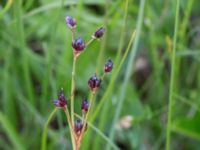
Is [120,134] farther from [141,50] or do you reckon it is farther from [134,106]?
[141,50]

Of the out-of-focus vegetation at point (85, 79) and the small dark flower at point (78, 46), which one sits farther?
the out-of-focus vegetation at point (85, 79)

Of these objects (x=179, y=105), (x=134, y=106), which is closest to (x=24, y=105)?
(x=134, y=106)

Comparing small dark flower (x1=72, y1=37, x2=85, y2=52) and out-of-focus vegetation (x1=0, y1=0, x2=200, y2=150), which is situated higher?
small dark flower (x1=72, y1=37, x2=85, y2=52)

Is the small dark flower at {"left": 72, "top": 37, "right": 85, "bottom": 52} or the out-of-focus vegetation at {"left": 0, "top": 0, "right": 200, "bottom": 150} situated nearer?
the small dark flower at {"left": 72, "top": 37, "right": 85, "bottom": 52}

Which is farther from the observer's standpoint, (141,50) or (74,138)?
(141,50)

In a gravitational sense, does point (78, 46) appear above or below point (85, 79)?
above

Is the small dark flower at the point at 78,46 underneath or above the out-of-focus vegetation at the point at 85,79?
above

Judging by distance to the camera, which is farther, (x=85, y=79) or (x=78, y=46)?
(x=85, y=79)

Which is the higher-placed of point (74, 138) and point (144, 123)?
point (74, 138)
